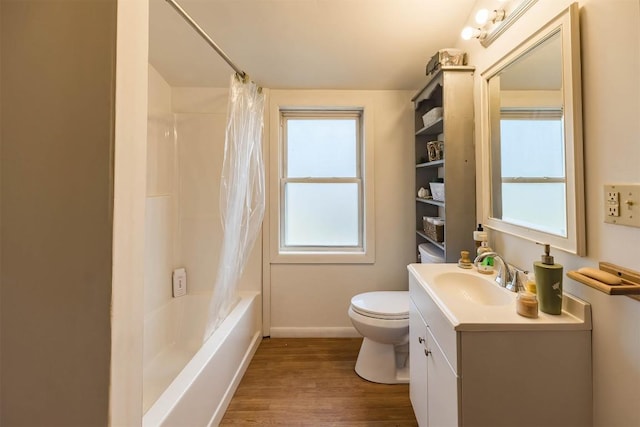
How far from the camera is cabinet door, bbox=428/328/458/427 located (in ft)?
3.23

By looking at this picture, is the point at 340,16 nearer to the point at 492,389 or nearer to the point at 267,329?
the point at 492,389

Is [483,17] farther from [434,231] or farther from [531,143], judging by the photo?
[434,231]

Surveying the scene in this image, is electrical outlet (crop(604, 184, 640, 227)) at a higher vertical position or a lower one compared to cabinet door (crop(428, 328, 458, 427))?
higher

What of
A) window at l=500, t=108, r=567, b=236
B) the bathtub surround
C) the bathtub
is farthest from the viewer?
the bathtub surround

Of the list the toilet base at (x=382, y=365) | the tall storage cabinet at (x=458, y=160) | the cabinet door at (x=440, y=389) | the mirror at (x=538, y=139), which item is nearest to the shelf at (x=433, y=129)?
the tall storage cabinet at (x=458, y=160)

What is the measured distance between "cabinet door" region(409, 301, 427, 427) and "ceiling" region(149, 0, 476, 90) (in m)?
1.67

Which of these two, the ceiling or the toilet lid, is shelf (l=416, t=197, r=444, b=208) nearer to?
the toilet lid

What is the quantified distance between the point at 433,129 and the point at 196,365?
2047 mm

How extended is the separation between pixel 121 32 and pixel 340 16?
1.49 meters

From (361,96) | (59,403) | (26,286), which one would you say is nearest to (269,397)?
(59,403)

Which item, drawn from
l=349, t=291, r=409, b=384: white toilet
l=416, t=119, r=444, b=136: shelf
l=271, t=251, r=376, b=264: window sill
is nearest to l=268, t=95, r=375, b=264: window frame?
l=271, t=251, r=376, b=264: window sill

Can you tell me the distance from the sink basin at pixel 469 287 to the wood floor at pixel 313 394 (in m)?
0.72

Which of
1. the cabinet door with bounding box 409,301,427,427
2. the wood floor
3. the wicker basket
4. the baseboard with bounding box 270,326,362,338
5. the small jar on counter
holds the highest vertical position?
the wicker basket

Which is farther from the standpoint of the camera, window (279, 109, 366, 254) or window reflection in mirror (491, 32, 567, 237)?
window (279, 109, 366, 254)
